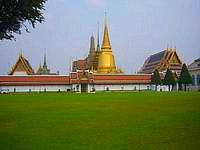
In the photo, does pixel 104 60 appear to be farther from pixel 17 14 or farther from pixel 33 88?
pixel 17 14

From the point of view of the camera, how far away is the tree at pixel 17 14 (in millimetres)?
14484

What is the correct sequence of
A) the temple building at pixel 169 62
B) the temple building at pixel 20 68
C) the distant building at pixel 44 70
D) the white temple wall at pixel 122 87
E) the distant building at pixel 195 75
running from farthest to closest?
the distant building at pixel 44 70 < the temple building at pixel 169 62 < the temple building at pixel 20 68 < the white temple wall at pixel 122 87 < the distant building at pixel 195 75

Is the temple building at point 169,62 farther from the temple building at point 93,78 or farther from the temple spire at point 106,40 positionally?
the temple spire at point 106,40

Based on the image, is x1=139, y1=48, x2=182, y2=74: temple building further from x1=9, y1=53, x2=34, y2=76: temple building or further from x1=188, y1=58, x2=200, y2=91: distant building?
x1=9, y1=53, x2=34, y2=76: temple building

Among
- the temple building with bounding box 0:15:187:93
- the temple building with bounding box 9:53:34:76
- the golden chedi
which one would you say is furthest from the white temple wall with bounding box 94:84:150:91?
the temple building with bounding box 9:53:34:76

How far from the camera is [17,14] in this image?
1500 cm

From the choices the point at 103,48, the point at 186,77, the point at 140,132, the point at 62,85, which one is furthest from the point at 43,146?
the point at 103,48

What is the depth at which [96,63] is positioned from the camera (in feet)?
331

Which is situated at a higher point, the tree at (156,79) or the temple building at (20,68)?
the temple building at (20,68)

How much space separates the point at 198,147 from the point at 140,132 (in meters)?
2.93

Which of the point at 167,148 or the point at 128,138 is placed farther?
the point at 128,138

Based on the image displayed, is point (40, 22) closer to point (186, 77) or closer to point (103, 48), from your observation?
point (186, 77)

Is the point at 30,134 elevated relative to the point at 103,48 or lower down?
lower down

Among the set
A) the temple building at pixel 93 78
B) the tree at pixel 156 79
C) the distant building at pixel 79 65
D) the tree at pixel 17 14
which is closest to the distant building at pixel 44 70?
the distant building at pixel 79 65
